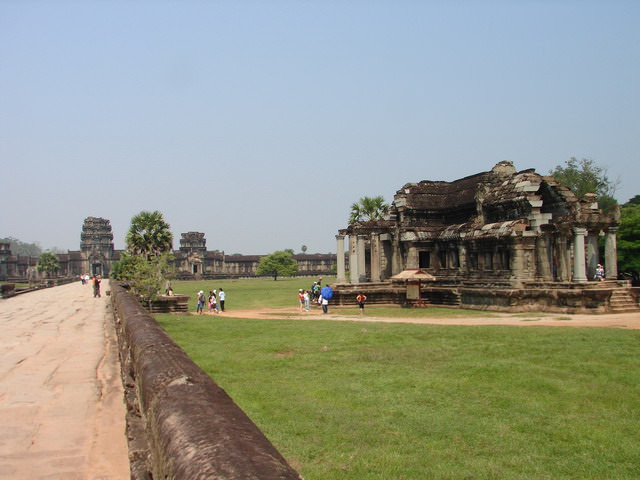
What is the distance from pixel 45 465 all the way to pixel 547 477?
→ 15.8ft

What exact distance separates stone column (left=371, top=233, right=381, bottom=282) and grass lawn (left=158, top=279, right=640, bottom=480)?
20.7 m

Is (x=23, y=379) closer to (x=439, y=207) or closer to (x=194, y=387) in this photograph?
(x=194, y=387)

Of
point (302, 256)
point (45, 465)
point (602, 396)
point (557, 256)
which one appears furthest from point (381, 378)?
point (302, 256)

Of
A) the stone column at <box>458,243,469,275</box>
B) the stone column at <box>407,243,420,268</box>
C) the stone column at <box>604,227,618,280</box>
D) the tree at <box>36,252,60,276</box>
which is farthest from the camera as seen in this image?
the tree at <box>36,252,60,276</box>

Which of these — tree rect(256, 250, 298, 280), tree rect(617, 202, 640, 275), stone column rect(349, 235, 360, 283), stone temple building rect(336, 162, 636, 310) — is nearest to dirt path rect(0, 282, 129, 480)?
stone temple building rect(336, 162, 636, 310)

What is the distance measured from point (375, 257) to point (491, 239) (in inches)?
364

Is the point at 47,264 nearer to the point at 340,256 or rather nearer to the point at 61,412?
the point at 340,256

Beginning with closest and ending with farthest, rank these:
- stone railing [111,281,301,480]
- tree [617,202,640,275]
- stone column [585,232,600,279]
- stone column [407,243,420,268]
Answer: stone railing [111,281,301,480], stone column [585,232,600,279], stone column [407,243,420,268], tree [617,202,640,275]

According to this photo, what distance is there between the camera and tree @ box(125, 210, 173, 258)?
42062 mm

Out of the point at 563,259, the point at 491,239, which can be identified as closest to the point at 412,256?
the point at 491,239

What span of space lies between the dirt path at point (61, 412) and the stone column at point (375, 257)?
24.9 m

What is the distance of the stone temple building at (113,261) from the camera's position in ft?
410

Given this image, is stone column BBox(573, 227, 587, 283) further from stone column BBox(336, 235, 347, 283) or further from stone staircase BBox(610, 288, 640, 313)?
stone column BBox(336, 235, 347, 283)

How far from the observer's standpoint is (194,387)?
3049 millimetres
